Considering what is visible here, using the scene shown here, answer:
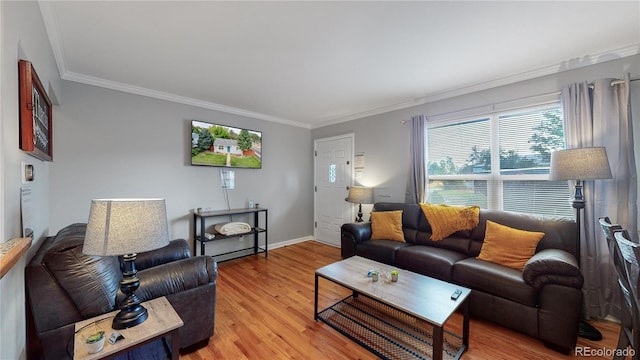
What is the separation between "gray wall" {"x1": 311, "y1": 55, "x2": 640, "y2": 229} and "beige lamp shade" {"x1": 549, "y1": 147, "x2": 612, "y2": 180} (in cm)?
51

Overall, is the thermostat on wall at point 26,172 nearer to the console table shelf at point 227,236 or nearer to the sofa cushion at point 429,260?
the console table shelf at point 227,236

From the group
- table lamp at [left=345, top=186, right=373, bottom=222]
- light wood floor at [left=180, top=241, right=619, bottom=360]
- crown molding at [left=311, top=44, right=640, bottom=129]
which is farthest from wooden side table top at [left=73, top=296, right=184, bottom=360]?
crown molding at [left=311, top=44, right=640, bottom=129]

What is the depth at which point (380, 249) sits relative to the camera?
2969 mm

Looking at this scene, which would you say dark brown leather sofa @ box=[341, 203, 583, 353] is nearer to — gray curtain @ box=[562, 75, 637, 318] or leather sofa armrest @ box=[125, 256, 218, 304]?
gray curtain @ box=[562, 75, 637, 318]

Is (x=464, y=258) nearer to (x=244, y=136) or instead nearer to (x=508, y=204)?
(x=508, y=204)

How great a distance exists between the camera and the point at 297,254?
4.07 m

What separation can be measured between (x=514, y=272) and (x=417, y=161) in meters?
1.72

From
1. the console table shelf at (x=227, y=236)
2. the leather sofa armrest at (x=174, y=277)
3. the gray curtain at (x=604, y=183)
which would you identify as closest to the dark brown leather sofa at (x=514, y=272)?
the gray curtain at (x=604, y=183)

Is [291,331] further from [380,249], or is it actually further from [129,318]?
[380,249]

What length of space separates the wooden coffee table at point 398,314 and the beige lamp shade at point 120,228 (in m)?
1.41

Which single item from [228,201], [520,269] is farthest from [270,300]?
[520,269]

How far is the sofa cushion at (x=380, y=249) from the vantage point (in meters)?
2.87

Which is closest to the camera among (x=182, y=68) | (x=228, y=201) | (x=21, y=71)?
(x=21, y=71)

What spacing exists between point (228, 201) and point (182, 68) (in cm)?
201
